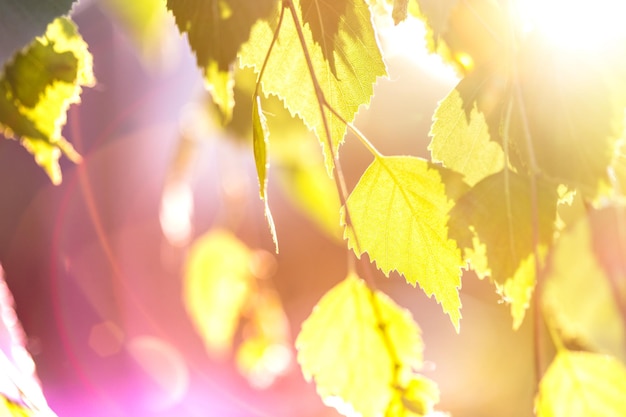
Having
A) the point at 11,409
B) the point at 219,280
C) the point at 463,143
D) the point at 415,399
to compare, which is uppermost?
the point at 219,280

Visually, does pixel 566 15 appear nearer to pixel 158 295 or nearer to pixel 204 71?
pixel 204 71

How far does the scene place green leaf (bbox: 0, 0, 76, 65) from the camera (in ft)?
0.95

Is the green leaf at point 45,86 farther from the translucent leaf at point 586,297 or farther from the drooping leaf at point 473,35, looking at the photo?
the translucent leaf at point 586,297

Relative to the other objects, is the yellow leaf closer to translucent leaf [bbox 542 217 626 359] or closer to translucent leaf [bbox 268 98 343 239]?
translucent leaf [bbox 542 217 626 359]

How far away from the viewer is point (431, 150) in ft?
1.01

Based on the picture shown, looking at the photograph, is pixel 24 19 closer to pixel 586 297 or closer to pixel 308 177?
pixel 586 297

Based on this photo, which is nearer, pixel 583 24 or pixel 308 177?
pixel 583 24

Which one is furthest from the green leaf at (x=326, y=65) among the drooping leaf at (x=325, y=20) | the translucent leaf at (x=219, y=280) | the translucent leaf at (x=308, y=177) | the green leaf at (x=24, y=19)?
the translucent leaf at (x=219, y=280)

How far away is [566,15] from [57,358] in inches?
86.6

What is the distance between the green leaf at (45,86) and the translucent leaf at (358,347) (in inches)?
8.1

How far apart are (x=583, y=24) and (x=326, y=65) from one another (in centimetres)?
13

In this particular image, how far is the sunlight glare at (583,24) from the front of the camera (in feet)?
0.89

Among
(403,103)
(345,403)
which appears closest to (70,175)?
(403,103)

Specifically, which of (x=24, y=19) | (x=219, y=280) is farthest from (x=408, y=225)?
(x=219, y=280)
